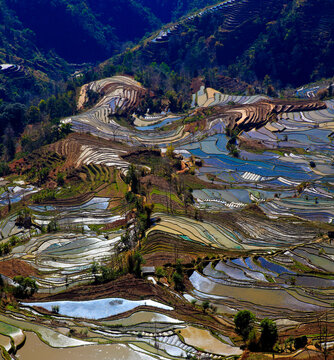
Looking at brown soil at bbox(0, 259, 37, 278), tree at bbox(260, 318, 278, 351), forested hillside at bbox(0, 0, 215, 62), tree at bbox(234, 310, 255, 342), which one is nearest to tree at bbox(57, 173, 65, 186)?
brown soil at bbox(0, 259, 37, 278)

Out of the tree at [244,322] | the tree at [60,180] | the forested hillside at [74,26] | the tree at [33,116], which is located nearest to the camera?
the tree at [244,322]

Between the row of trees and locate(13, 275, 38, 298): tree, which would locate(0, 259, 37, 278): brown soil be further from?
the row of trees

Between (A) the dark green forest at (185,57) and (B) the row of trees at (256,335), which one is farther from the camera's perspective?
(A) the dark green forest at (185,57)

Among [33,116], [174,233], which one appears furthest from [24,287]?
[33,116]

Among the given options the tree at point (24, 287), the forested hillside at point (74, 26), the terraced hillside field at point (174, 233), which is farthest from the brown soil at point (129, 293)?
the forested hillside at point (74, 26)

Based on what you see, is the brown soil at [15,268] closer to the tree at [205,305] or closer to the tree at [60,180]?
the tree at [205,305]

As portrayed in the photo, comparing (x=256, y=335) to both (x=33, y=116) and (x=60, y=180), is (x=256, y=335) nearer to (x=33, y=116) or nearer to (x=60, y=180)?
(x=60, y=180)
